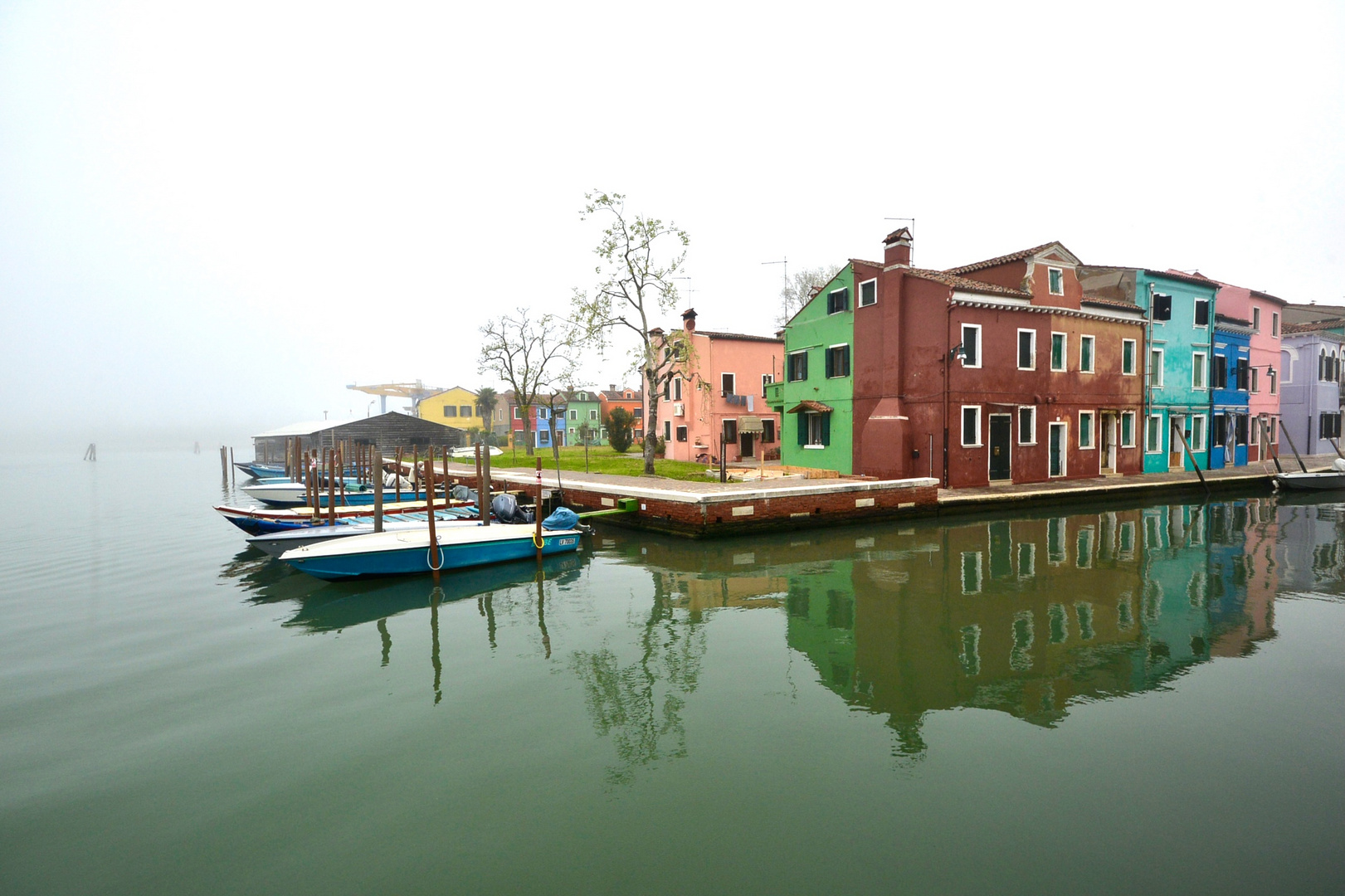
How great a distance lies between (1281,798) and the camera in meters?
4.64

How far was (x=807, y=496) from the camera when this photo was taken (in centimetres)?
1716

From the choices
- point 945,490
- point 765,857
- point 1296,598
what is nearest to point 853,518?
point 945,490

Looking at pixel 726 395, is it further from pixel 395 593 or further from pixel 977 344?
pixel 395 593

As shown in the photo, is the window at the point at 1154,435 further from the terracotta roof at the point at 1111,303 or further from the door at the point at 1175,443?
the terracotta roof at the point at 1111,303

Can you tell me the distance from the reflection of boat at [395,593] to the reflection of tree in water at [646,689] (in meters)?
4.24

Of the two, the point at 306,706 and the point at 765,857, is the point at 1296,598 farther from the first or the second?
the point at 306,706

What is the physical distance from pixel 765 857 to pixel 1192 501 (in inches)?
1020

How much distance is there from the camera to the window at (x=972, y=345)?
68.7 ft

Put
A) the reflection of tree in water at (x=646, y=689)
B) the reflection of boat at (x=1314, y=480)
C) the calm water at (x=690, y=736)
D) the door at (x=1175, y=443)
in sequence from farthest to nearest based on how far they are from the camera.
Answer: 1. the door at (x=1175, y=443)
2. the reflection of boat at (x=1314, y=480)
3. the reflection of tree in water at (x=646, y=689)
4. the calm water at (x=690, y=736)

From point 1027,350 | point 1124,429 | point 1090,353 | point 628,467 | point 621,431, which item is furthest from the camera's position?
point 621,431

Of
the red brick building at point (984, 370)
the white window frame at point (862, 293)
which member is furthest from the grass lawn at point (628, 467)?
the white window frame at point (862, 293)

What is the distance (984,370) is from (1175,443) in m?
13.9

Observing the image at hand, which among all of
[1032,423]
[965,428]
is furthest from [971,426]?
[1032,423]

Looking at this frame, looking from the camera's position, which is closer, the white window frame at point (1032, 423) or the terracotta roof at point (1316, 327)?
the white window frame at point (1032, 423)
